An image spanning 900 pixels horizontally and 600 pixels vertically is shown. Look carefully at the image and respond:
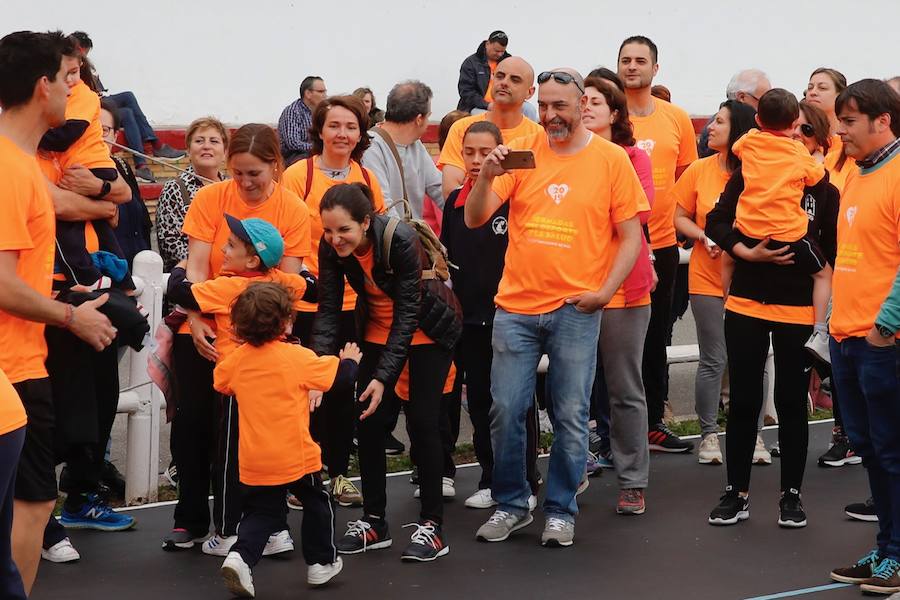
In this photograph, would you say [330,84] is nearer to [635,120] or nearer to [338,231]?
[635,120]

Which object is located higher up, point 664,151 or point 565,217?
point 664,151

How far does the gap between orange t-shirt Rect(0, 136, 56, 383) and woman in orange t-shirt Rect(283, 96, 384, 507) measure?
1.81 metres

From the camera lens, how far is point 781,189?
21.7 ft

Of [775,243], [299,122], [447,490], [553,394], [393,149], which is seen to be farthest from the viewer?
[299,122]

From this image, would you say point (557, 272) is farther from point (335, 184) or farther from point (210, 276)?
point (210, 276)

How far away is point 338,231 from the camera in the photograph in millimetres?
5879

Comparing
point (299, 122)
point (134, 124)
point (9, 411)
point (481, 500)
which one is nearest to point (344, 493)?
point (481, 500)

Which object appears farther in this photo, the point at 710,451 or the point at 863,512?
the point at 710,451

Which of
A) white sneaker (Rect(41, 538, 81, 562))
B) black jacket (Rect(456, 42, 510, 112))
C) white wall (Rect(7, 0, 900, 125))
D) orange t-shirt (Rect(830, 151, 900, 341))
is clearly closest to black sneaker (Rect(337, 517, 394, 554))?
white sneaker (Rect(41, 538, 81, 562))

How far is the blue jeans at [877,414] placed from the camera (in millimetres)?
5688

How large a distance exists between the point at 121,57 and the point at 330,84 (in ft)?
7.21

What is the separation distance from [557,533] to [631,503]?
666mm

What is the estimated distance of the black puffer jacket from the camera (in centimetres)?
599

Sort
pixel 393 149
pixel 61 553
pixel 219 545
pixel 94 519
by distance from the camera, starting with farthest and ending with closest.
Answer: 1. pixel 393 149
2. pixel 94 519
3. pixel 219 545
4. pixel 61 553
